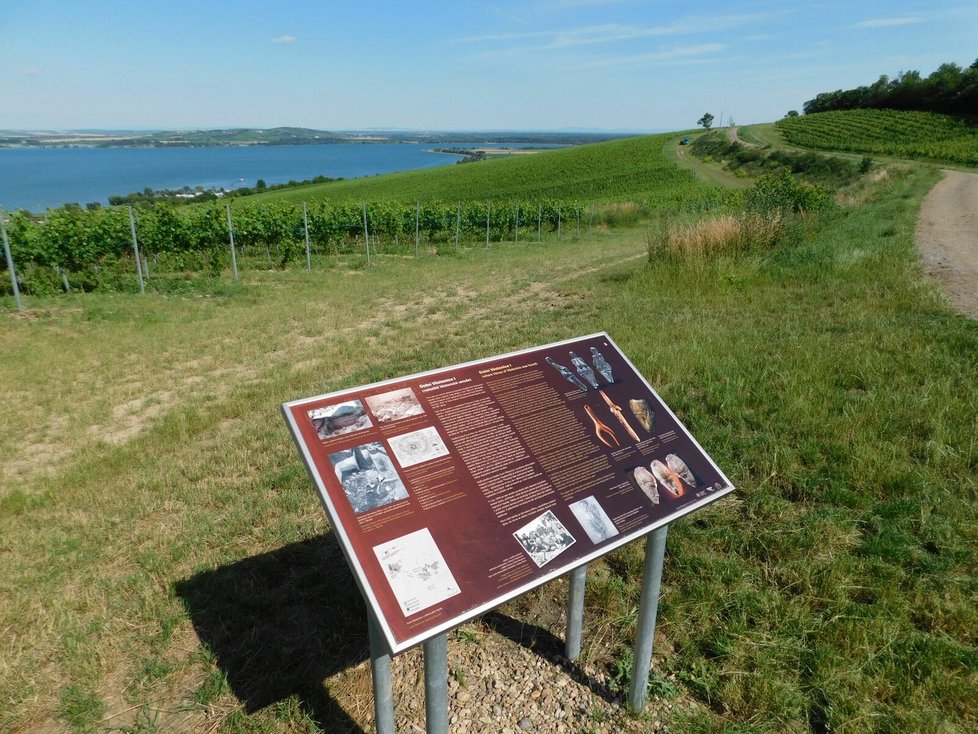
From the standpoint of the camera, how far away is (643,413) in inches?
103

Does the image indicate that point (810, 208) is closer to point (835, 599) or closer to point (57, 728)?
point (835, 599)

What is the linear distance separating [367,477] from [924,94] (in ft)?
283

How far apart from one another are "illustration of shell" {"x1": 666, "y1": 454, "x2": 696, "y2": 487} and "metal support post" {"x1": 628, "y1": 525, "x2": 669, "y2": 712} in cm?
22

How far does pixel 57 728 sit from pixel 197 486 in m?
2.16

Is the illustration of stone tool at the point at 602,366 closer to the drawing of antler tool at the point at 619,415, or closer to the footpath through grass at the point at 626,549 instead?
the drawing of antler tool at the point at 619,415

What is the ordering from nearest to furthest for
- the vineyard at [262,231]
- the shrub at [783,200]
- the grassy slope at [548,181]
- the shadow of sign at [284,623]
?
the shadow of sign at [284,623]
the shrub at [783,200]
the vineyard at [262,231]
the grassy slope at [548,181]

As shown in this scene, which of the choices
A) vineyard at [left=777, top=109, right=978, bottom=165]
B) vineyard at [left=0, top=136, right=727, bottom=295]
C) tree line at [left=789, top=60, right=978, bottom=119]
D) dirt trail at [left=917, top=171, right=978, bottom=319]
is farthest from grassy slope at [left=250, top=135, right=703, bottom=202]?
tree line at [left=789, top=60, right=978, bottom=119]

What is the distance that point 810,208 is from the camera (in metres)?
16.7

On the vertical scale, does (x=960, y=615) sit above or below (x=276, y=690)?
above

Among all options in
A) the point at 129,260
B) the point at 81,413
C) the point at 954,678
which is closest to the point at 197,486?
the point at 81,413

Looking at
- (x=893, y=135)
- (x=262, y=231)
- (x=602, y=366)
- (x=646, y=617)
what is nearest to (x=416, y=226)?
(x=262, y=231)

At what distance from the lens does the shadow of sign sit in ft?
8.80

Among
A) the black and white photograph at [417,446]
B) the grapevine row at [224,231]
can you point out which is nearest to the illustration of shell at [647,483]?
the black and white photograph at [417,446]

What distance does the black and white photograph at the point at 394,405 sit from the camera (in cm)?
206
